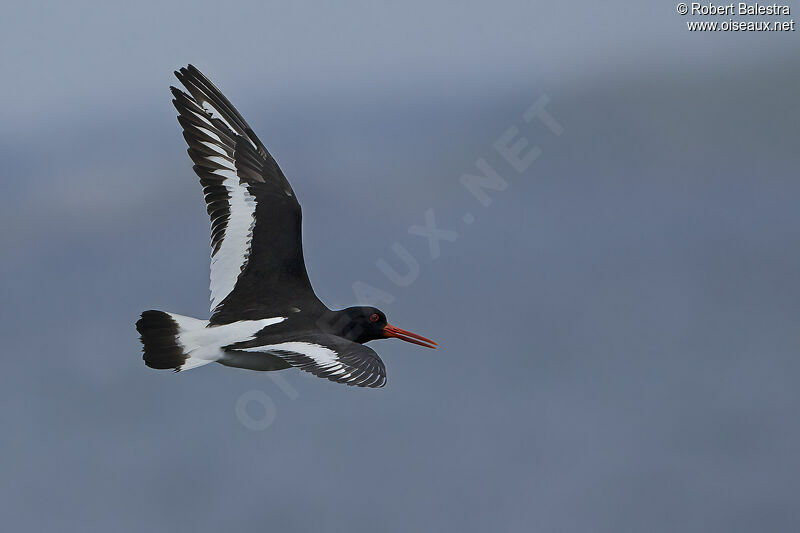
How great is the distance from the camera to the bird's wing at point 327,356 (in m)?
9.86

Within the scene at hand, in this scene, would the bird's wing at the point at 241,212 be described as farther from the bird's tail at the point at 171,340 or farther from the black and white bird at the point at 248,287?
the bird's tail at the point at 171,340

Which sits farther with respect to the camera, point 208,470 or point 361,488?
point 208,470

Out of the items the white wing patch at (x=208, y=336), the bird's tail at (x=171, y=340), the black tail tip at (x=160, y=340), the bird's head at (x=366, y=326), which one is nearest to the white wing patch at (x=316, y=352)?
the white wing patch at (x=208, y=336)

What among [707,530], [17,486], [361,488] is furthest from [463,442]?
[17,486]

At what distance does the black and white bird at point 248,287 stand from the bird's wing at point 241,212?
0.01 m

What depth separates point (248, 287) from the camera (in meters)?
12.5

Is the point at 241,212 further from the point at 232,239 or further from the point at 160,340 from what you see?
the point at 160,340

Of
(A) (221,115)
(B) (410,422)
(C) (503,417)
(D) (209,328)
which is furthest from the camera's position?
(C) (503,417)

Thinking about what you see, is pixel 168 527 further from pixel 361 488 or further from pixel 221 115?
pixel 221 115

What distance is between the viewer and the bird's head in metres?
12.4

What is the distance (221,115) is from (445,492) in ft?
535

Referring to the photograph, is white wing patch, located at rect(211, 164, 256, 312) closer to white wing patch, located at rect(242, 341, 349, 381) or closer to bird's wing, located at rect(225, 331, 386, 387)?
bird's wing, located at rect(225, 331, 386, 387)

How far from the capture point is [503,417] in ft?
646

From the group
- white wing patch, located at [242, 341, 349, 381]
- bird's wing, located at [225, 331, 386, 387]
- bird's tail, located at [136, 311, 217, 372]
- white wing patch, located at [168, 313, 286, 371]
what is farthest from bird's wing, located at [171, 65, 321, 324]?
white wing patch, located at [242, 341, 349, 381]
